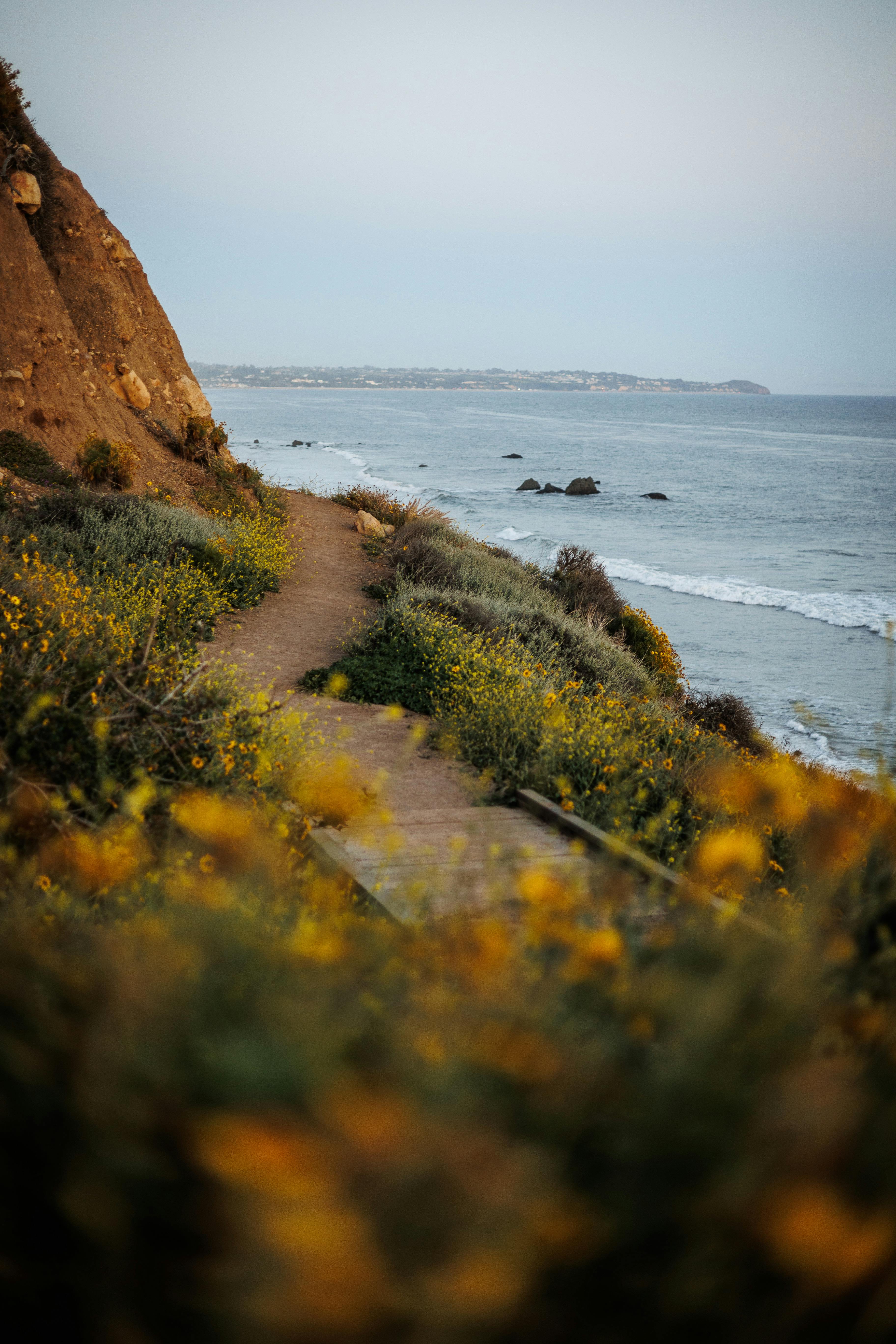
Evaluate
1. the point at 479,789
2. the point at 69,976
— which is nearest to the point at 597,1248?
the point at 69,976

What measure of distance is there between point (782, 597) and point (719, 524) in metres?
14.1

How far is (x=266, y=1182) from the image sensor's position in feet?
2.91

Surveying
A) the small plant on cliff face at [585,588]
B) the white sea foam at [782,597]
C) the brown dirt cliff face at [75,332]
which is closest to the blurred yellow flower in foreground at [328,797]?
the small plant on cliff face at [585,588]

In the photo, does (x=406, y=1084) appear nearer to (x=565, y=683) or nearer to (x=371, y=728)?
(x=371, y=728)

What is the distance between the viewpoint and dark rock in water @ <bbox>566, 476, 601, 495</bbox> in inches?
1656

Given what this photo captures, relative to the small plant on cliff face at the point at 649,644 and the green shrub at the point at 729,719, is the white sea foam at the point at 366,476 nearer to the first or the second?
the small plant on cliff face at the point at 649,644

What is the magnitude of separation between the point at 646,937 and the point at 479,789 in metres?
2.33

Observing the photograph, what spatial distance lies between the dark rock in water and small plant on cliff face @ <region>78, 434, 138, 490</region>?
31.7 meters

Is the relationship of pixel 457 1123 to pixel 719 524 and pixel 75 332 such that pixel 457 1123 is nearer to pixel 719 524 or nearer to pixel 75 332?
pixel 75 332

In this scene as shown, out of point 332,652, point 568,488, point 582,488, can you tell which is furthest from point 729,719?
point 568,488

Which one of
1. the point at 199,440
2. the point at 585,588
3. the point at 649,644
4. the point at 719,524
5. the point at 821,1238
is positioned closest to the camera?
the point at 821,1238

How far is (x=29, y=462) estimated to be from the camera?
12.1 metres

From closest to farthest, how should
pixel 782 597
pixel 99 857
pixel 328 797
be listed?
pixel 99 857 → pixel 328 797 → pixel 782 597

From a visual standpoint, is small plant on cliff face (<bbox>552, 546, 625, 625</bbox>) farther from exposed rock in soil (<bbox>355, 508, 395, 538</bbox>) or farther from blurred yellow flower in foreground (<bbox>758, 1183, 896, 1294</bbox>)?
blurred yellow flower in foreground (<bbox>758, 1183, 896, 1294</bbox>)
